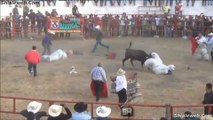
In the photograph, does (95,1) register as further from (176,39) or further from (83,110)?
(83,110)

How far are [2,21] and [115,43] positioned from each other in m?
6.33

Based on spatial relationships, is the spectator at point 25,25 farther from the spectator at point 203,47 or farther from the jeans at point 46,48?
the spectator at point 203,47

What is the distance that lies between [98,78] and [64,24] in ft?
38.7

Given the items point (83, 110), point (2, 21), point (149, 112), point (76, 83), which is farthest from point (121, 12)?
point (83, 110)

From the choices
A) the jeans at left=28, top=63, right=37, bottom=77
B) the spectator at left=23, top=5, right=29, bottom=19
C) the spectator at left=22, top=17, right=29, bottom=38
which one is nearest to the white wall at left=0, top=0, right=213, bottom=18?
the spectator at left=23, top=5, right=29, bottom=19

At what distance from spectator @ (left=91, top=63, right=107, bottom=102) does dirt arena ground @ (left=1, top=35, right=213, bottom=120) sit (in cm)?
42

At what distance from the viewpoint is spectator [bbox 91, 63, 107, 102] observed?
12.8 m

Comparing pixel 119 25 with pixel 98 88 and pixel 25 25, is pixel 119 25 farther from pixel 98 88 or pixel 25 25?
pixel 98 88

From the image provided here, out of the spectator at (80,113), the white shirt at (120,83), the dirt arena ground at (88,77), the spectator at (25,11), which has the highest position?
the spectator at (25,11)

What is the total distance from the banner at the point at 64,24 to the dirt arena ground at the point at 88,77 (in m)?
1.36

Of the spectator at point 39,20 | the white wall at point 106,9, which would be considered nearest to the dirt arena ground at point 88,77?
the spectator at point 39,20

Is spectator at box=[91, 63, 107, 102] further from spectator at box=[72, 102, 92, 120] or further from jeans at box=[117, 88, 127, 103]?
spectator at box=[72, 102, 92, 120]

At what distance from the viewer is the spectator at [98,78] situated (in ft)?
42.1

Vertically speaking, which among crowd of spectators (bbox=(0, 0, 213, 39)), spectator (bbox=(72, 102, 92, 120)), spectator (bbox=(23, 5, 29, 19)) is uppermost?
spectator (bbox=(23, 5, 29, 19))
